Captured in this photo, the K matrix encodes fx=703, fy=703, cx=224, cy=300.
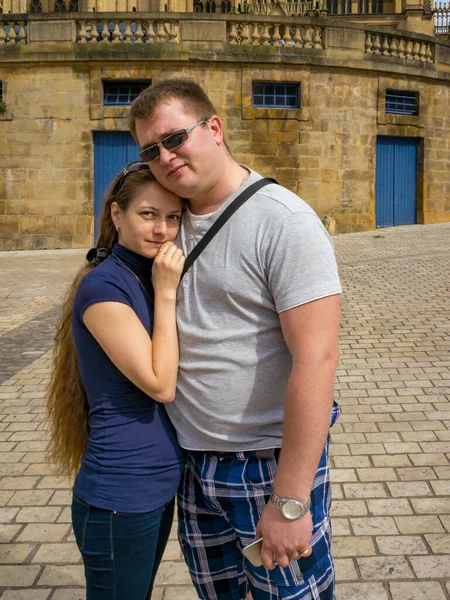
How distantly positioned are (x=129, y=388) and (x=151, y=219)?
1.64 ft

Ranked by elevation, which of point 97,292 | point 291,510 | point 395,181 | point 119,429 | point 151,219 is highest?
point 395,181

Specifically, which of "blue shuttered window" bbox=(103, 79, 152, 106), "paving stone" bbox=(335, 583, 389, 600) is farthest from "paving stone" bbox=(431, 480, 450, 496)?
"blue shuttered window" bbox=(103, 79, 152, 106)

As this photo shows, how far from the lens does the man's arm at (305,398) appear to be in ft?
5.88

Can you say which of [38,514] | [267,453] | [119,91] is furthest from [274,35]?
[267,453]

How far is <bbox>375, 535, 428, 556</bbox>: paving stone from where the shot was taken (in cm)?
335

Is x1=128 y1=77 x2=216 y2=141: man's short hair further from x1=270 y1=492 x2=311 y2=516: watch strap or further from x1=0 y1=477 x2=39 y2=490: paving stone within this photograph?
x1=0 y1=477 x2=39 y2=490: paving stone

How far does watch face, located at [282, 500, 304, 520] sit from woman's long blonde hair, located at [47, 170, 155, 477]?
2.35 feet

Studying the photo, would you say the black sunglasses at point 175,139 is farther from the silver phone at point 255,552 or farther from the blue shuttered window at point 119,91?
the blue shuttered window at point 119,91

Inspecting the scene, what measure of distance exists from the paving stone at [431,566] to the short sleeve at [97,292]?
202 cm

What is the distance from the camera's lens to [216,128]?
204 cm

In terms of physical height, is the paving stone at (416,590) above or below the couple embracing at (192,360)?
below

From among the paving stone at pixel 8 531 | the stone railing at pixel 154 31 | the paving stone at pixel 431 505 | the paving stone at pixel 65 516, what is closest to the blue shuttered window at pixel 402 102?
the stone railing at pixel 154 31

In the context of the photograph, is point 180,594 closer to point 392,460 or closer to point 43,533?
point 43,533

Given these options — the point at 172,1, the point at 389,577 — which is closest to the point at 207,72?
the point at 172,1
